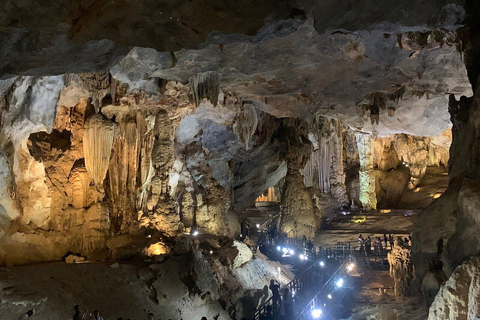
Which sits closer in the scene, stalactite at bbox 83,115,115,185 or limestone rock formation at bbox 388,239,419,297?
limestone rock formation at bbox 388,239,419,297

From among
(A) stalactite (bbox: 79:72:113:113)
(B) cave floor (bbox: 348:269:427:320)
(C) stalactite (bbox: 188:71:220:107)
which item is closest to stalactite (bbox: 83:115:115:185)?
(A) stalactite (bbox: 79:72:113:113)

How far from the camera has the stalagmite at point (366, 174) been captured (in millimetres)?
19625

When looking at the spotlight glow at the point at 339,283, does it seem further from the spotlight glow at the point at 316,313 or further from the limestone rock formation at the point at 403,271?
the spotlight glow at the point at 316,313

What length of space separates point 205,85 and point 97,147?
4485 millimetres

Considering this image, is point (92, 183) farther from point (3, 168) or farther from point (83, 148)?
Answer: point (3, 168)

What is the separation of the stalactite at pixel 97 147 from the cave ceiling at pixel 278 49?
7.66ft

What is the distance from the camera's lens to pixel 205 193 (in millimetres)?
15883

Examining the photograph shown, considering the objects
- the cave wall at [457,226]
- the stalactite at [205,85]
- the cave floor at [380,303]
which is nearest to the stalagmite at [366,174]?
the cave floor at [380,303]

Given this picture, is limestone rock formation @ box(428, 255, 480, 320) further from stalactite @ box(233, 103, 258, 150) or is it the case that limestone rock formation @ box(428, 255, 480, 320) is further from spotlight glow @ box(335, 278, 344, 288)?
stalactite @ box(233, 103, 258, 150)

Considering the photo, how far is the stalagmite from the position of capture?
19625 mm

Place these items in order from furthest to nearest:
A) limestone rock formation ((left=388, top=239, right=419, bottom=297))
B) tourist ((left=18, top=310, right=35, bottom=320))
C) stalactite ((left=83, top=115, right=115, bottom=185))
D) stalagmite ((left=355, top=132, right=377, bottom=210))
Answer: stalagmite ((left=355, top=132, right=377, bottom=210))
stalactite ((left=83, top=115, right=115, bottom=185))
limestone rock formation ((left=388, top=239, right=419, bottom=297))
tourist ((left=18, top=310, right=35, bottom=320))

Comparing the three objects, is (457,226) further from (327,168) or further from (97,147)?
(327,168)

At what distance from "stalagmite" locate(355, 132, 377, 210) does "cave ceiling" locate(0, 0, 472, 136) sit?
3.81 meters

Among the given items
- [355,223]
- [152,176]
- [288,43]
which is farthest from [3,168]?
[355,223]
